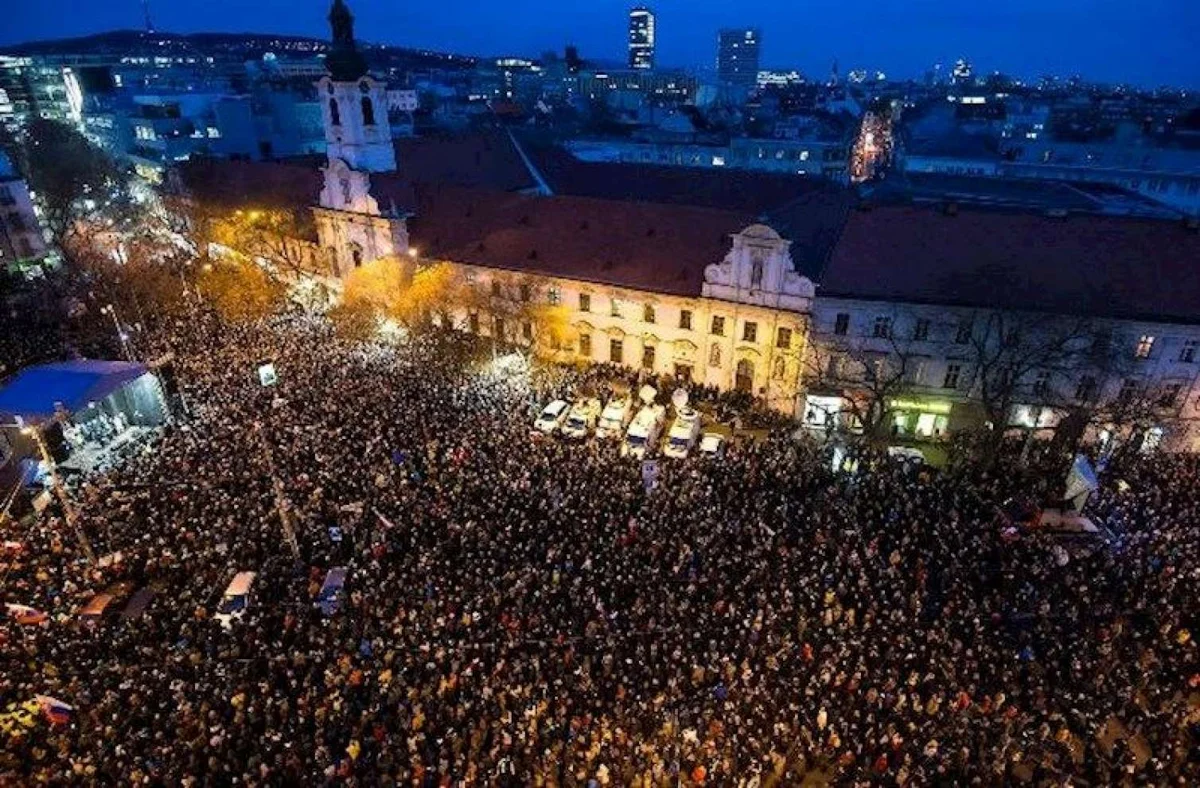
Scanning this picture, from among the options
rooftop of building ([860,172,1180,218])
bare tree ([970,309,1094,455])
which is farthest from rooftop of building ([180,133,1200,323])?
bare tree ([970,309,1094,455])

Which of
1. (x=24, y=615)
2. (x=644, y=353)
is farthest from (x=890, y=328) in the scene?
(x=24, y=615)

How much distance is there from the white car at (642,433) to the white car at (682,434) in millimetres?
671

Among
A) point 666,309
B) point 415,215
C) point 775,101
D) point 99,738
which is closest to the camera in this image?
point 99,738

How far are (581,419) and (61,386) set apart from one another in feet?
73.9

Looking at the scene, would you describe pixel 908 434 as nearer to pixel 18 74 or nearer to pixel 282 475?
pixel 282 475

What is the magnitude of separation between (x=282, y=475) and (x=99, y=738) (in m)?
11.6

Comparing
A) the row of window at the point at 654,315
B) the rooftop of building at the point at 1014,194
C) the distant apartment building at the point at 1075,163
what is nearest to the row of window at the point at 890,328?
the row of window at the point at 654,315

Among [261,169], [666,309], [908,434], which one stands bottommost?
[908,434]

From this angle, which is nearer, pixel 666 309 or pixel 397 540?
pixel 397 540

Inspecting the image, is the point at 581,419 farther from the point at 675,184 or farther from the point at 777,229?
the point at 675,184

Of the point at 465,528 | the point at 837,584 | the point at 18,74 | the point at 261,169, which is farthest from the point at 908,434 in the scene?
the point at 18,74

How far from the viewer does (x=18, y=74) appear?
124 metres

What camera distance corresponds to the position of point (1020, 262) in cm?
3366

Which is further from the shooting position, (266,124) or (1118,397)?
(266,124)
